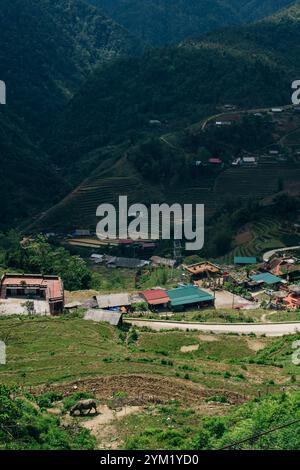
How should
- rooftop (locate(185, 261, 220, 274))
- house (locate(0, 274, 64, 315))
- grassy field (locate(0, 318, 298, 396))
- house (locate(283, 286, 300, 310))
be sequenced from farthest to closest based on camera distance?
rooftop (locate(185, 261, 220, 274)), house (locate(283, 286, 300, 310)), house (locate(0, 274, 64, 315)), grassy field (locate(0, 318, 298, 396))

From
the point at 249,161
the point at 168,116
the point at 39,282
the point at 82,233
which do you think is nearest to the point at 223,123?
the point at 249,161

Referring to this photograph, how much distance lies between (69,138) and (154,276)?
199 feet

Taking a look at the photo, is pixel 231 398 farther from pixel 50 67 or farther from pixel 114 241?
pixel 50 67

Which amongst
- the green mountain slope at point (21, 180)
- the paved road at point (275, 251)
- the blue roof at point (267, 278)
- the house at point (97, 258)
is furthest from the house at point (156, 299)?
the green mountain slope at point (21, 180)

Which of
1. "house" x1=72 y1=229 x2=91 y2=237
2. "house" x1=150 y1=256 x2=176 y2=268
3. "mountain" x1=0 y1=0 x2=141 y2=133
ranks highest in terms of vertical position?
"mountain" x1=0 y1=0 x2=141 y2=133

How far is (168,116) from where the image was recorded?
103 meters

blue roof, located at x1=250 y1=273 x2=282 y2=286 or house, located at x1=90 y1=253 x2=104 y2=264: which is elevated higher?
house, located at x1=90 y1=253 x2=104 y2=264

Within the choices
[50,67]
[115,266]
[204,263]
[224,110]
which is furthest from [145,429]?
[50,67]

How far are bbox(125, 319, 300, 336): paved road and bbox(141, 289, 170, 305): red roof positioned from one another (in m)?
5.48

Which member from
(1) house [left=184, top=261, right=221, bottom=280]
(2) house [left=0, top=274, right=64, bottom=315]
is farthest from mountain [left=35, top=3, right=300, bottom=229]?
(2) house [left=0, top=274, right=64, bottom=315]

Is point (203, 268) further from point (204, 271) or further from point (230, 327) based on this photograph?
point (230, 327)

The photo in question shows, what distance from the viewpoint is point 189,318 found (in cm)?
3891

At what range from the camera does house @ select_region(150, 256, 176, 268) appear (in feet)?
197

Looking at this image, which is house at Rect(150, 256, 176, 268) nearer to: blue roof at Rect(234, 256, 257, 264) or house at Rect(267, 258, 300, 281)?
blue roof at Rect(234, 256, 257, 264)
